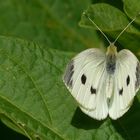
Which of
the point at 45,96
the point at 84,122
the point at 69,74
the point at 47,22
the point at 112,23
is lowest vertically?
the point at 47,22

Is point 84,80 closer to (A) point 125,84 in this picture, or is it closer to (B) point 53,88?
(A) point 125,84

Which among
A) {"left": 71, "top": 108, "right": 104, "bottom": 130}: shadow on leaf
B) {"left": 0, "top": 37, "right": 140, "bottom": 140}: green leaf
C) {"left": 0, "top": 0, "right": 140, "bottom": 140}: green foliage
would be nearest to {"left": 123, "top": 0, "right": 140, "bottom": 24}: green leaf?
{"left": 0, "top": 0, "right": 140, "bottom": 140}: green foliage

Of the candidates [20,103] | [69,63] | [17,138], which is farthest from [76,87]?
[17,138]

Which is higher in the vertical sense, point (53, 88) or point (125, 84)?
point (125, 84)

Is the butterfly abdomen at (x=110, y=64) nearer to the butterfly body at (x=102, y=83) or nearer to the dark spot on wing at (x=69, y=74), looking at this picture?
the butterfly body at (x=102, y=83)

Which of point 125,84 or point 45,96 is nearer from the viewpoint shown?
point 125,84

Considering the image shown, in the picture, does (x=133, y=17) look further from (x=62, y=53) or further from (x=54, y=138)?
(x=54, y=138)

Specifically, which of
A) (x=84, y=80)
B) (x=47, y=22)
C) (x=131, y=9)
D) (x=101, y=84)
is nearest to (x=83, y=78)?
(x=84, y=80)
